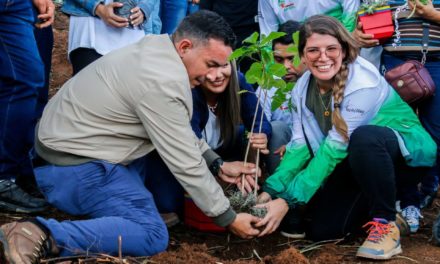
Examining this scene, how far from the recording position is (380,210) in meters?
3.34

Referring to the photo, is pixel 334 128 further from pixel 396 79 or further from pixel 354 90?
pixel 396 79

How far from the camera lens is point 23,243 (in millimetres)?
2584

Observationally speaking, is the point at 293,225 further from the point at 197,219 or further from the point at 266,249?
the point at 197,219

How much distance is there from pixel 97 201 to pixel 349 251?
1.27 metres

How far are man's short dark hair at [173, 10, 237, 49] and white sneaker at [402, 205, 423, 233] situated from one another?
1451mm

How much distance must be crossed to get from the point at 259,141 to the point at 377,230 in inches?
31.2

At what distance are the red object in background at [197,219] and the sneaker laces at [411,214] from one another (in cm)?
101

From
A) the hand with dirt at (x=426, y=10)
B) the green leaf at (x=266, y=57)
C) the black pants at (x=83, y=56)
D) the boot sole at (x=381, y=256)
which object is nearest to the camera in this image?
the boot sole at (x=381, y=256)

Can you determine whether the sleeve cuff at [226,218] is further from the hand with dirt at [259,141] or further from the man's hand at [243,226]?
the hand with dirt at [259,141]

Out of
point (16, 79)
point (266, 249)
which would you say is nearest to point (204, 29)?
point (16, 79)

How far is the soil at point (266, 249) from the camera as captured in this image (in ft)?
9.82

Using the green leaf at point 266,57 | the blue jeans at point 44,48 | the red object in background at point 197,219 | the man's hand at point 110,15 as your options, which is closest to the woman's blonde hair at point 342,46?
the green leaf at point 266,57

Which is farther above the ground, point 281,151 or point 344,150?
point 344,150

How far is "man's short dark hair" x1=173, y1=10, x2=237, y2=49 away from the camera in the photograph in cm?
305
